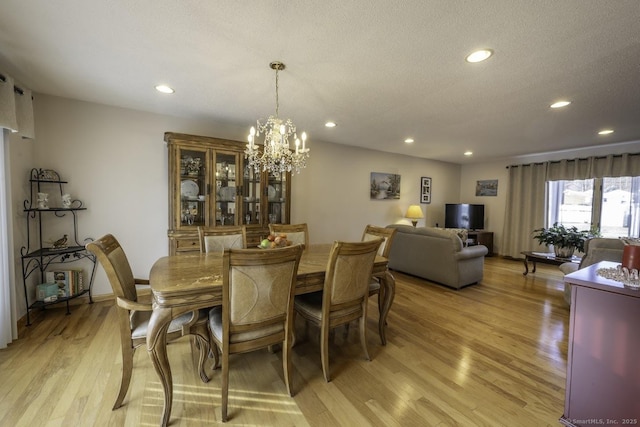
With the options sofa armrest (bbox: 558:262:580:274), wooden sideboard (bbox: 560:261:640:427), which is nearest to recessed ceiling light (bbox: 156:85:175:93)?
wooden sideboard (bbox: 560:261:640:427)

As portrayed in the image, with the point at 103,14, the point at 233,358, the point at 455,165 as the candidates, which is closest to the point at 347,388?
the point at 233,358

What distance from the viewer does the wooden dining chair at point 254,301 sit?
4.56ft

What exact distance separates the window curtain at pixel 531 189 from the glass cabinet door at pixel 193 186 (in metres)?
6.35

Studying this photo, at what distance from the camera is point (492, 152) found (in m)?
5.25

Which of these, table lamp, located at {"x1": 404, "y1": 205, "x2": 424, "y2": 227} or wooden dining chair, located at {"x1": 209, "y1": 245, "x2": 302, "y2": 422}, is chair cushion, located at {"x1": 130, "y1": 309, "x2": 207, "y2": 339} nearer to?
wooden dining chair, located at {"x1": 209, "y1": 245, "x2": 302, "y2": 422}

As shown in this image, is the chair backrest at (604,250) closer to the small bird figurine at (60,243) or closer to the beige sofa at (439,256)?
the beige sofa at (439,256)

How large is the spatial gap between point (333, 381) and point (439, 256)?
8.79ft

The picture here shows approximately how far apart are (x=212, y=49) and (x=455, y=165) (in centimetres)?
666


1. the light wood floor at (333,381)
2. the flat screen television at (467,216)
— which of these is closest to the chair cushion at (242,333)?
the light wood floor at (333,381)

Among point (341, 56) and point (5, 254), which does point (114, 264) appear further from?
point (341, 56)

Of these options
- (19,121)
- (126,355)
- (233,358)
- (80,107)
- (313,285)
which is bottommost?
(233,358)

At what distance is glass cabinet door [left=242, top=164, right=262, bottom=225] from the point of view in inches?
138

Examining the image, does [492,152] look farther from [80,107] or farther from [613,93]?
[80,107]

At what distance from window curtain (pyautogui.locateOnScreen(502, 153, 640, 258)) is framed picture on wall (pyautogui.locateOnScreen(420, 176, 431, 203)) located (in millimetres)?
1700
